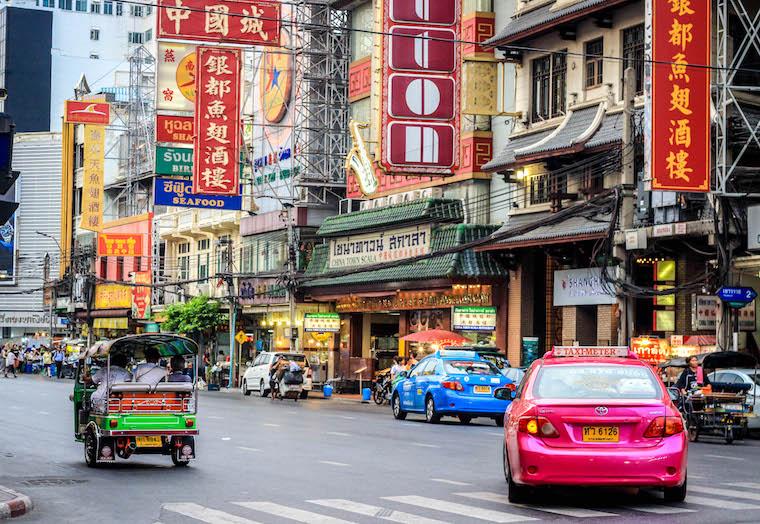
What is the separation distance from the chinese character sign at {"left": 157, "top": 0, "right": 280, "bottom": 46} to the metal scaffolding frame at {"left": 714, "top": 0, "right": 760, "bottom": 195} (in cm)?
1690

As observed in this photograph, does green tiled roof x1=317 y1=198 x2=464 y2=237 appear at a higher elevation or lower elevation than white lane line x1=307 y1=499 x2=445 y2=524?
higher

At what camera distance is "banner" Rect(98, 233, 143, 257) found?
8200 cm

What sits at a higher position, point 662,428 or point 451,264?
point 451,264

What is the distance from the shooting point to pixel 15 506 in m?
15.0

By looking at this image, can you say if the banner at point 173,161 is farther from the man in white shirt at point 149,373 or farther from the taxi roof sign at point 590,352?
the taxi roof sign at point 590,352

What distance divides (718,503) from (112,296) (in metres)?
78.6

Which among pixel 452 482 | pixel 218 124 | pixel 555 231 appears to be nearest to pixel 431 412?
pixel 555 231

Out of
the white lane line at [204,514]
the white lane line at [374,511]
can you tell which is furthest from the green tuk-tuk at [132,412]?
the white lane line at [374,511]

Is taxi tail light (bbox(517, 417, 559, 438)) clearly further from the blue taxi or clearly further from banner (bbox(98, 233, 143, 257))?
banner (bbox(98, 233, 143, 257))

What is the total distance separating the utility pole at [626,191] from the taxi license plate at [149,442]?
16.2 metres

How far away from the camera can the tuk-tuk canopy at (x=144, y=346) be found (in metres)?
21.5

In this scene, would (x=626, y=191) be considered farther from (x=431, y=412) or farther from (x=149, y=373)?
(x=149, y=373)

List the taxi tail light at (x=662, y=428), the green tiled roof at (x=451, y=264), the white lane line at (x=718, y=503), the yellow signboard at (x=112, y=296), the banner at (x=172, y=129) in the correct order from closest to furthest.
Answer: the taxi tail light at (x=662, y=428) < the white lane line at (x=718, y=503) < the green tiled roof at (x=451, y=264) < the banner at (x=172, y=129) < the yellow signboard at (x=112, y=296)

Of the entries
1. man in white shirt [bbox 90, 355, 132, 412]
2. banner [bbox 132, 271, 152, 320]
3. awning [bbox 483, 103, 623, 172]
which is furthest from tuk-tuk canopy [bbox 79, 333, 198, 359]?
banner [bbox 132, 271, 152, 320]
